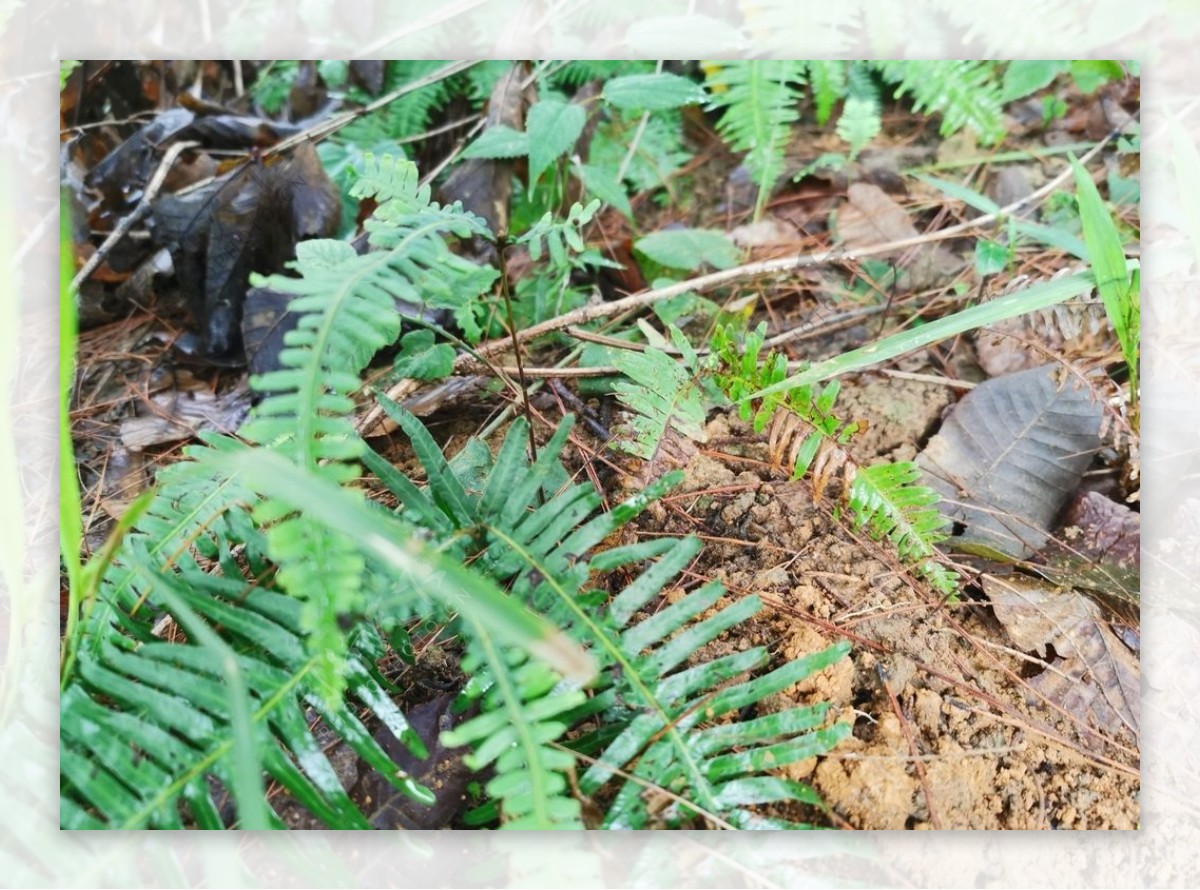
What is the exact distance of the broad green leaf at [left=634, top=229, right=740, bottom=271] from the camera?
1.65 m

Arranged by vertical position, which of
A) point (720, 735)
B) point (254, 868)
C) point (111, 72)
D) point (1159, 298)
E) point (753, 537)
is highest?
point (111, 72)

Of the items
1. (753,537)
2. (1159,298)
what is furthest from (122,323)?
(1159,298)

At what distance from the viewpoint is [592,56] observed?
1.59m

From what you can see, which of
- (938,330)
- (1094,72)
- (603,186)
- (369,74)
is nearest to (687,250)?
(603,186)

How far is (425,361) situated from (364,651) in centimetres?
45

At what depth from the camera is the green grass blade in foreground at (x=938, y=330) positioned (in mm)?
1320

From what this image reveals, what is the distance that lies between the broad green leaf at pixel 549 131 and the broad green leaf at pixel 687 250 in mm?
244

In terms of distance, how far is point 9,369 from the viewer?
1.23 m

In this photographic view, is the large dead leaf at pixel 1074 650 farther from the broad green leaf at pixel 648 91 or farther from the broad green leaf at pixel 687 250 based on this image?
the broad green leaf at pixel 648 91

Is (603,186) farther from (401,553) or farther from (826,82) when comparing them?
(401,553)

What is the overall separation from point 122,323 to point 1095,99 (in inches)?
74.0

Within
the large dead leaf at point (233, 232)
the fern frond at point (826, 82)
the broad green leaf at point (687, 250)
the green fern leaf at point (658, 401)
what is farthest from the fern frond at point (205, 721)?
the fern frond at point (826, 82)

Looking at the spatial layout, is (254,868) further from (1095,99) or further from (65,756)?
(1095,99)

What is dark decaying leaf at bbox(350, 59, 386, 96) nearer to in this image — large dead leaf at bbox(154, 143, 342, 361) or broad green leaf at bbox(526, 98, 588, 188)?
large dead leaf at bbox(154, 143, 342, 361)
